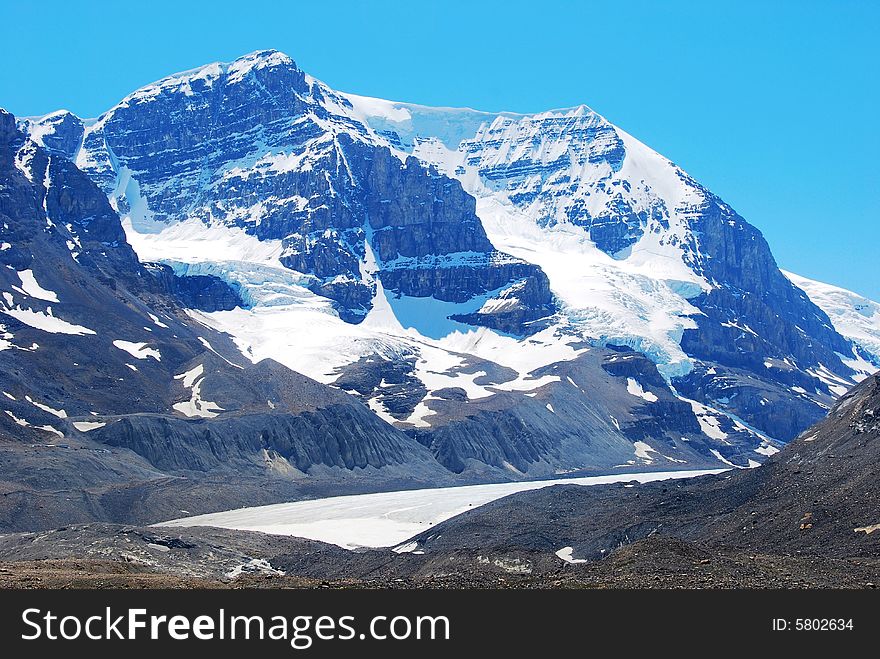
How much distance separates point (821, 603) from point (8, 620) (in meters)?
28.1

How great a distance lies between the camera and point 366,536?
137125 mm

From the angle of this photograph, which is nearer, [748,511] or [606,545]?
[748,511]

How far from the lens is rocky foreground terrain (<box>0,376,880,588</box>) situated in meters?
64.6

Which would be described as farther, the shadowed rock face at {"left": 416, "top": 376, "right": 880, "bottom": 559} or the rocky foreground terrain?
the shadowed rock face at {"left": 416, "top": 376, "right": 880, "bottom": 559}

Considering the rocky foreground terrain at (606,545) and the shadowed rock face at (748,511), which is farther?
the shadowed rock face at (748,511)

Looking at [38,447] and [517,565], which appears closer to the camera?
[517,565]

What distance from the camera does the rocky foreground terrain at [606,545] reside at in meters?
64.6

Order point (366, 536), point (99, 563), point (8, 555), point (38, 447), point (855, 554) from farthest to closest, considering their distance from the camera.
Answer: point (38, 447) < point (366, 536) < point (8, 555) < point (99, 563) < point (855, 554)

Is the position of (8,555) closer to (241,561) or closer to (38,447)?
(241,561)

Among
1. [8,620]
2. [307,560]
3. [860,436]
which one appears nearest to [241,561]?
[307,560]

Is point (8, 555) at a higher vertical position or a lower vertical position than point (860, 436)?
lower

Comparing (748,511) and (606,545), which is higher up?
(748,511)

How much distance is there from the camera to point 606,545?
92312 millimetres

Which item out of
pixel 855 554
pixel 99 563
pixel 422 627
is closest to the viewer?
pixel 422 627
